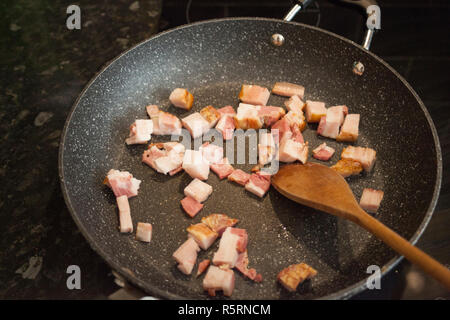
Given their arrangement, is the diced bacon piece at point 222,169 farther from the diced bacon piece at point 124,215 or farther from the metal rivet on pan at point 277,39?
the metal rivet on pan at point 277,39

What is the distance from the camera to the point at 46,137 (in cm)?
125

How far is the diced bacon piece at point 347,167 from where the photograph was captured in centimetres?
109

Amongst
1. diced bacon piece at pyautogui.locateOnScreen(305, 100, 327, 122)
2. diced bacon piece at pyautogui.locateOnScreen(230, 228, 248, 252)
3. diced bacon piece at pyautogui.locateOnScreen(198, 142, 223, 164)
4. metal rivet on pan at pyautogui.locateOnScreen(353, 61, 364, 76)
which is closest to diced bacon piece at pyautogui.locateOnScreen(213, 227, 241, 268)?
diced bacon piece at pyautogui.locateOnScreen(230, 228, 248, 252)

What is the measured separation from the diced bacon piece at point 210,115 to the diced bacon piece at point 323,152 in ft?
0.98

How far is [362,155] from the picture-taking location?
1.12m

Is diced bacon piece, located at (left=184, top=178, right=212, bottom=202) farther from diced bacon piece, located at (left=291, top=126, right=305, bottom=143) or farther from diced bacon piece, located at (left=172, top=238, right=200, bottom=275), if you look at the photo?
diced bacon piece, located at (left=291, top=126, right=305, bottom=143)

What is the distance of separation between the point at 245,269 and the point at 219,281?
8 cm

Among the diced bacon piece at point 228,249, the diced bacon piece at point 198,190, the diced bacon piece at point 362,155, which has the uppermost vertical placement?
the diced bacon piece at point 362,155

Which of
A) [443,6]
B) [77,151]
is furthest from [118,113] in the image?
[443,6]

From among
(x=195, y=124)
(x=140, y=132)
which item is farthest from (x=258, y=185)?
(x=140, y=132)

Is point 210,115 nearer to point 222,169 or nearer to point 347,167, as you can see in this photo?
point 222,169

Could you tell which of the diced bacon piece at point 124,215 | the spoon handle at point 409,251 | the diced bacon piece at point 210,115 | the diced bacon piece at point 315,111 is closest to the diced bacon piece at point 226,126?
the diced bacon piece at point 210,115
